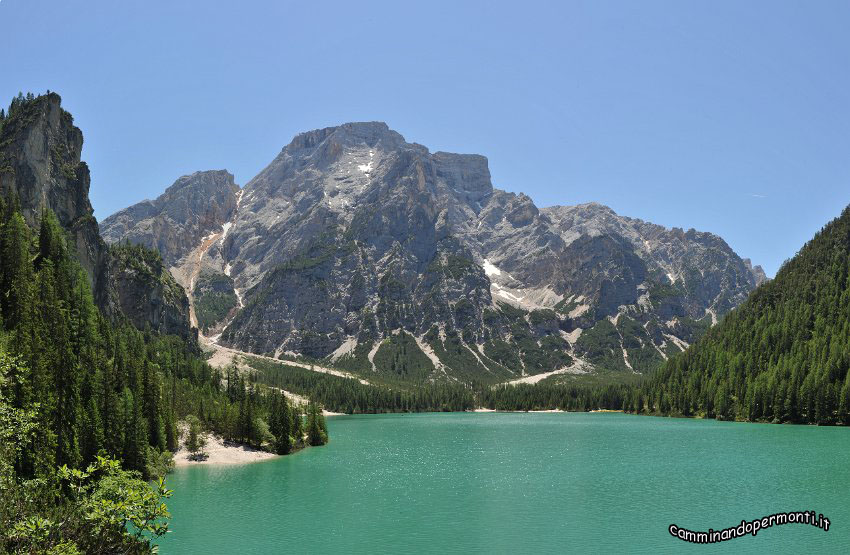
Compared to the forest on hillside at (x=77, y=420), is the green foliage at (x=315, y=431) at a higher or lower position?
lower

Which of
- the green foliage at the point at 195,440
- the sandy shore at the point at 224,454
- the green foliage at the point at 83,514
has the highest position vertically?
the green foliage at the point at 83,514

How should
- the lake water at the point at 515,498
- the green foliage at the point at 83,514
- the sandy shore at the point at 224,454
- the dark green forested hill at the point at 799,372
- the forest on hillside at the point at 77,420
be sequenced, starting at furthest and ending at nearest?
the dark green forested hill at the point at 799,372 → the sandy shore at the point at 224,454 → the lake water at the point at 515,498 → the forest on hillside at the point at 77,420 → the green foliage at the point at 83,514

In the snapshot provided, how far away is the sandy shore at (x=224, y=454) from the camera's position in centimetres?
9912

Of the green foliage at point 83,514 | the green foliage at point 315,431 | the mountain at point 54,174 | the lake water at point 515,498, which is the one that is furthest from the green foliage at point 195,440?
the green foliage at point 83,514

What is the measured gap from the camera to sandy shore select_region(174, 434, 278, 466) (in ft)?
325

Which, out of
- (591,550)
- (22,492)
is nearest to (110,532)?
(22,492)

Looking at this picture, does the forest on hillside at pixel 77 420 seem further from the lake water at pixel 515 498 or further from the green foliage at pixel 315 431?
the lake water at pixel 515 498

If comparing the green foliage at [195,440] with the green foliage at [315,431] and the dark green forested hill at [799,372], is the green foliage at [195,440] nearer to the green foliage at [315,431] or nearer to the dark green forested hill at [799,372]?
the green foliage at [315,431]

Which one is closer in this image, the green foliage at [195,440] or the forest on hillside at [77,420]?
the forest on hillside at [77,420]

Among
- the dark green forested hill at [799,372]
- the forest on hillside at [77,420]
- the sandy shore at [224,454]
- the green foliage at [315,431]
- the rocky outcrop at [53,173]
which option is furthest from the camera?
the dark green forested hill at [799,372]

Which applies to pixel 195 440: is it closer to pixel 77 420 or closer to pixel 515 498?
pixel 77 420

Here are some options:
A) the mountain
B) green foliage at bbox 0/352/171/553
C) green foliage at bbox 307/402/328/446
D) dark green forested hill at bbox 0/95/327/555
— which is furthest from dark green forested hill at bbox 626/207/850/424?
the mountain

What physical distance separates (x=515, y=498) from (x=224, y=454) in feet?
188

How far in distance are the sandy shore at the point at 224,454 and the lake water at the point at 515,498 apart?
507 centimetres
